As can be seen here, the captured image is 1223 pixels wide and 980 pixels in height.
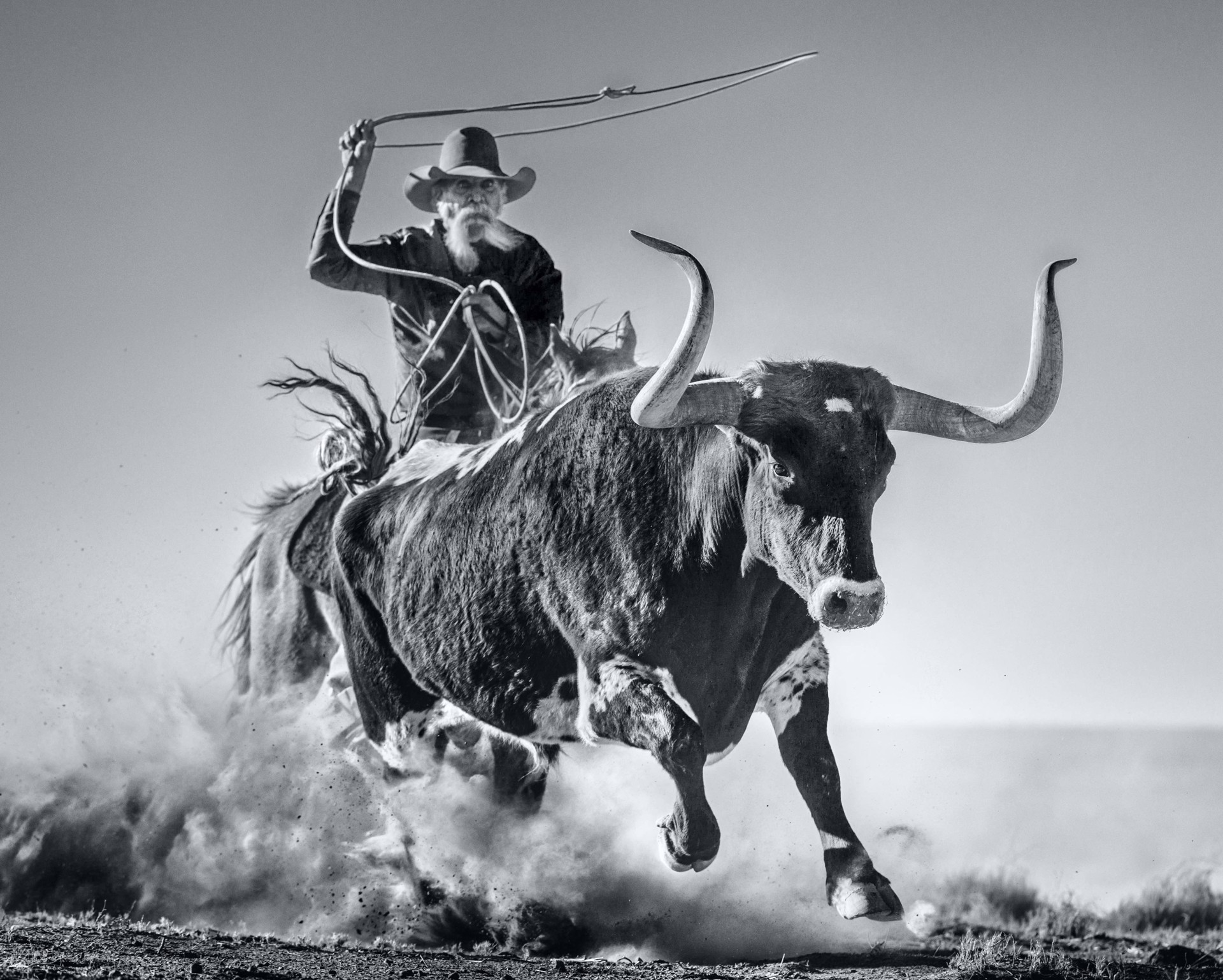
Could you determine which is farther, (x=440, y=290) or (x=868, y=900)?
(x=440, y=290)

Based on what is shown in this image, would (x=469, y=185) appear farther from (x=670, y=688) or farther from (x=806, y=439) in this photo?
(x=670, y=688)

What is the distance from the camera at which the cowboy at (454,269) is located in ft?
28.5

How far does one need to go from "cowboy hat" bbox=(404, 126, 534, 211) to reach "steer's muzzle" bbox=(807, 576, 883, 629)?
4.29m

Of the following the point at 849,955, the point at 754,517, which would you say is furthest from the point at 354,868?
the point at 754,517

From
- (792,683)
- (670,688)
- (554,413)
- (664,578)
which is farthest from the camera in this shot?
(554,413)

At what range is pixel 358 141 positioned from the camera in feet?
28.3

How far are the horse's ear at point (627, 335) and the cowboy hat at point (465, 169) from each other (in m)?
1.28

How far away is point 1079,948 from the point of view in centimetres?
743

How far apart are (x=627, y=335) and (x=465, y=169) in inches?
60.5

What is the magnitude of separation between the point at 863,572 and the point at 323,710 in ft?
12.8

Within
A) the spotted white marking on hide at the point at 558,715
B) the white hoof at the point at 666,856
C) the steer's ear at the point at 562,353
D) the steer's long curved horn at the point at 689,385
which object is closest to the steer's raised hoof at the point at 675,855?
the white hoof at the point at 666,856

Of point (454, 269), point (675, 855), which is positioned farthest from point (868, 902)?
point (454, 269)

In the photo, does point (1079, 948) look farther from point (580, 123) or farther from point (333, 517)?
point (580, 123)

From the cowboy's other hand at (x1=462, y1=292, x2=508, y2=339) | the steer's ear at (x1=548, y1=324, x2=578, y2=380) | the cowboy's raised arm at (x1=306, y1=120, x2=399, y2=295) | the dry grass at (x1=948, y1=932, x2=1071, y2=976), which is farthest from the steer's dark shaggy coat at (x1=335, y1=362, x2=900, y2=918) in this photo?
the cowboy's raised arm at (x1=306, y1=120, x2=399, y2=295)
